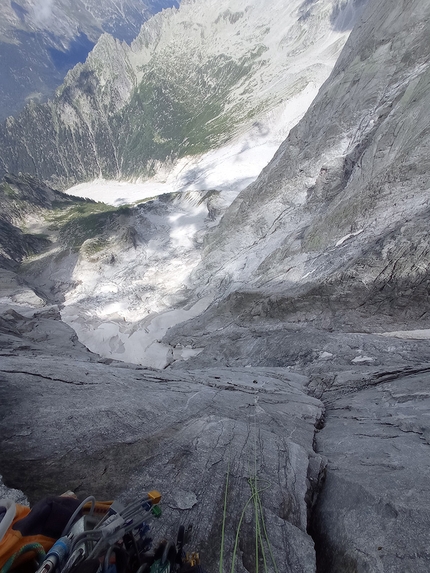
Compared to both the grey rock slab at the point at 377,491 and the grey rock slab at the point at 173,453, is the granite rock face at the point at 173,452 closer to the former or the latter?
the grey rock slab at the point at 173,453

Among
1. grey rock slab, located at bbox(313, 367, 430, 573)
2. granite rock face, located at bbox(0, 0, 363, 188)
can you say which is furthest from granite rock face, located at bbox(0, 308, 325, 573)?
granite rock face, located at bbox(0, 0, 363, 188)

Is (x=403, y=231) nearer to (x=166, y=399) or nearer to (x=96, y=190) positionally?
(x=166, y=399)

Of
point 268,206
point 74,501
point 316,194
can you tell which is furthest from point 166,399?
point 268,206

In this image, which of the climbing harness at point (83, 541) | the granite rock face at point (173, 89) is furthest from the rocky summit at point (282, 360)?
the granite rock face at point (173, 89)

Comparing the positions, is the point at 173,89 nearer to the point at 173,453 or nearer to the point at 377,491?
the point at 173,453

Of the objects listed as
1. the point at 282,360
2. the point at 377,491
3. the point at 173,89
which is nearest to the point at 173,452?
the point at 377,491

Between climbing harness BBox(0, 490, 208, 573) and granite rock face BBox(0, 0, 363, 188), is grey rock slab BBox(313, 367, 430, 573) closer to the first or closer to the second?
Result: climbing harness BBox(0, 490, 208, 573)
